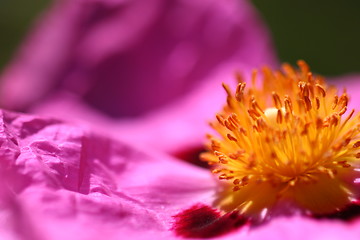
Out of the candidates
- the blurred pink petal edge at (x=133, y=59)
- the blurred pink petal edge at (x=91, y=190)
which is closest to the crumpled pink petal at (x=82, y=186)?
the blurred pink petal edge at (x=91, y=190)

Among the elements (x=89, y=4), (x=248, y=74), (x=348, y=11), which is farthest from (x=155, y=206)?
(x=348, y=11)

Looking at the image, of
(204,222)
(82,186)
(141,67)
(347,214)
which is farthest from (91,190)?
A: (141,67)

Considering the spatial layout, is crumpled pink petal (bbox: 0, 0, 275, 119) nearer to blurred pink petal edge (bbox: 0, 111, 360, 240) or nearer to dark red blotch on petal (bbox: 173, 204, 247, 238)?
blurred pink petal edge (bbox: 0, 111, 360, 240)

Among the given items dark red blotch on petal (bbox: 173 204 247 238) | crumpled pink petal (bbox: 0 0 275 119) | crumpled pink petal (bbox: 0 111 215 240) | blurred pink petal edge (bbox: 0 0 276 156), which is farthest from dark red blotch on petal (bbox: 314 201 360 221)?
crumpled pink petal (bbox: 0 0 275 119)

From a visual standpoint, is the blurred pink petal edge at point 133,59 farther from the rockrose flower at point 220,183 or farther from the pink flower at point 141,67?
the rockrose flower at point 220,183

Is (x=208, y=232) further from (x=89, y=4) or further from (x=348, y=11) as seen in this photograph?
(x=348, y=11)

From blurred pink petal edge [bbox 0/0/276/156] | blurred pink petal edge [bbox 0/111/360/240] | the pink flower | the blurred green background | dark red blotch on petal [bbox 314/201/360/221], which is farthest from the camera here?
the blurred green background
